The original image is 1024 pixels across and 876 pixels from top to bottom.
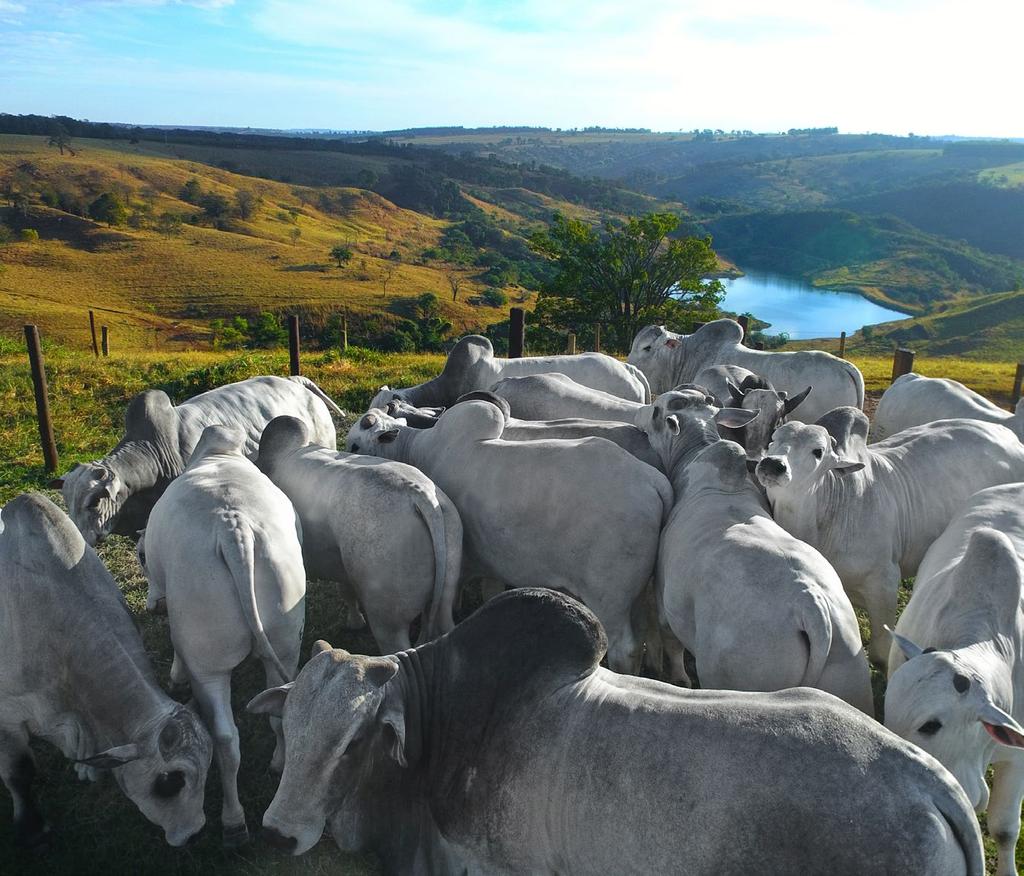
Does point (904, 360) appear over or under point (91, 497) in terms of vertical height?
under

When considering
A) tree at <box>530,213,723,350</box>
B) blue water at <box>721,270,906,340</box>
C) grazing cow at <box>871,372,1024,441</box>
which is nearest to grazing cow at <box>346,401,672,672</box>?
grazing cow at <box>871,372,1024,441</box>

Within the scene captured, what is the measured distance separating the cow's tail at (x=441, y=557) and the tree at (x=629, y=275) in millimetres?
21650

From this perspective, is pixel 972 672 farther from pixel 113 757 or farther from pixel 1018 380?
pixel 1018 380

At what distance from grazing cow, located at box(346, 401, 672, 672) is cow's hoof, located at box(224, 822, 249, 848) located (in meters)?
2.13

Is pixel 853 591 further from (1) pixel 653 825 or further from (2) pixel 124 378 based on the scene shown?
(2) pixel 124 378

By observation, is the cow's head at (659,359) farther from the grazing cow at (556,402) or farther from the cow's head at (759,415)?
the cow's head at (759,415)

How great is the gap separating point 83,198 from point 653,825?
288ft

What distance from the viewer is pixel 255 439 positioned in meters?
7.55

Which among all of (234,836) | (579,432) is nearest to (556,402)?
(579,432)

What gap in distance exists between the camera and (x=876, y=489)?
18.6ft

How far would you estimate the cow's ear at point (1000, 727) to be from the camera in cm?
304

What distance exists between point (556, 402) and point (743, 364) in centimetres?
310

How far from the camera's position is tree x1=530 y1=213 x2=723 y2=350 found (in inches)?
1039

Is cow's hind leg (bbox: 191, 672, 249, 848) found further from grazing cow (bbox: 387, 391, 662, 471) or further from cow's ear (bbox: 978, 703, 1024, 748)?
cow's ear (bbox: 978, 703, 1024, 748)
